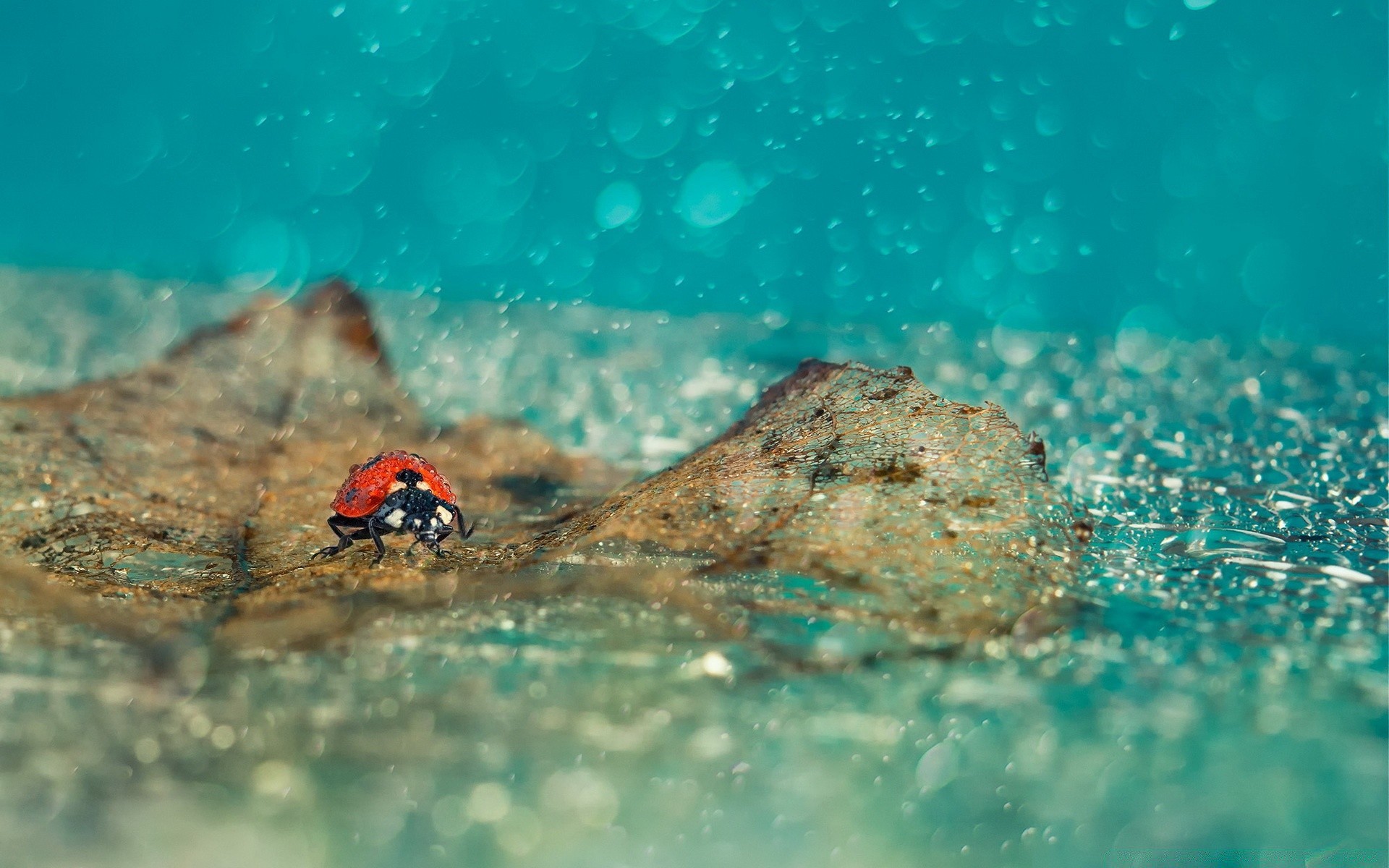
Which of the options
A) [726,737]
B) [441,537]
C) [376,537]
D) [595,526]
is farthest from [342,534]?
[726,737]

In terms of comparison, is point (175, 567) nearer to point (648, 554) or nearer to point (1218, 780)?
point (648, 554)

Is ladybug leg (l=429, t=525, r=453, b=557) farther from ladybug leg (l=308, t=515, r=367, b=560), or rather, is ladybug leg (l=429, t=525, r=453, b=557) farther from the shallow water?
the shallow water

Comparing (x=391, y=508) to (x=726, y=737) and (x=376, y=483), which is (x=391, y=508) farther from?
(x=726, y=737)

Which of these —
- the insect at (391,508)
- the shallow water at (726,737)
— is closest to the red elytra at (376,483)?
the insect at (391,508)

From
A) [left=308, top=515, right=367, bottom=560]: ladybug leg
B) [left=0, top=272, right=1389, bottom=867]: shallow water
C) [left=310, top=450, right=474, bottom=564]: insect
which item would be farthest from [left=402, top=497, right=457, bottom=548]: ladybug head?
[left=0, top=272, right=1389, bottom=867]: shallow water

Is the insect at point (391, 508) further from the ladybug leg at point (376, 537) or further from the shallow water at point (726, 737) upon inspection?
the shallow water at point (726, 737)

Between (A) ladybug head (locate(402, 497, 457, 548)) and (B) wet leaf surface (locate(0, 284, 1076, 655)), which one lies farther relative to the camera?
(A) ladybug head (locate(402, 497, 457, 548))

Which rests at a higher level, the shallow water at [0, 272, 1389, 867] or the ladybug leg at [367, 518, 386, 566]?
the ladybug leg at [367, 518, 386, 566]
